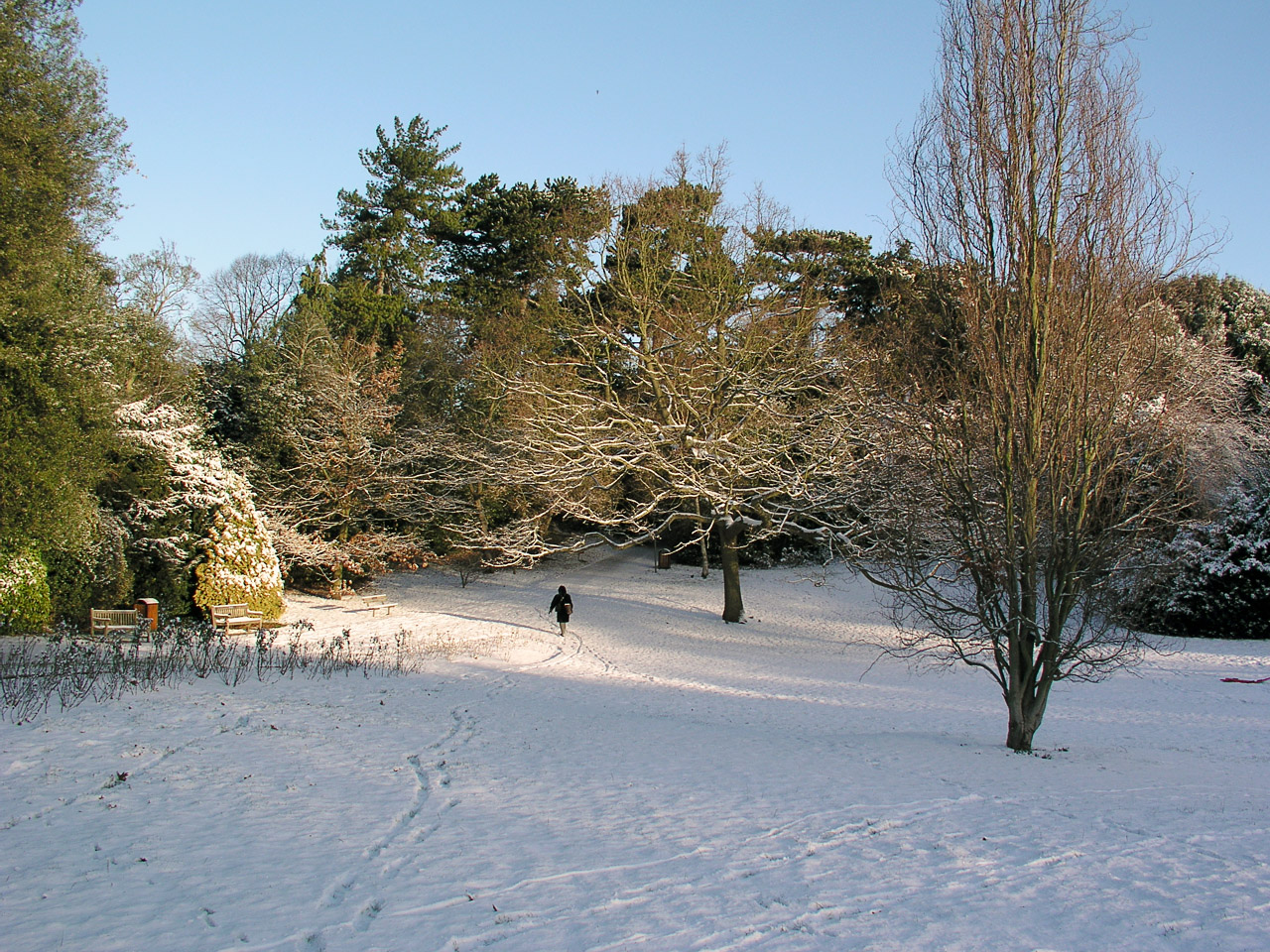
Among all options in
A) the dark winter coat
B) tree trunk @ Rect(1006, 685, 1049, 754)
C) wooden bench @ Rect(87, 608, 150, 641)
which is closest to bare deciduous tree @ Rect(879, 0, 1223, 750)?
tree trunk @ Rect(1006, 685, 1049, 754)

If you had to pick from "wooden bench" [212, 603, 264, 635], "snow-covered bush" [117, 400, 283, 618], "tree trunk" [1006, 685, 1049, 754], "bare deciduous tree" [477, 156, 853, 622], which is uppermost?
"bare deciduous tree" [477, 156, 853, 622]

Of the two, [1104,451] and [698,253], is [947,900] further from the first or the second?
[698,253]

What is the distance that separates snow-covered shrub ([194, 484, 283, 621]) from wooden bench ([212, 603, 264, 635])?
673 millimetres

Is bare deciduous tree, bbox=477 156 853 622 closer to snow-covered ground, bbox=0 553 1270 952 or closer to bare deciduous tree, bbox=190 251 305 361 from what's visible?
snow-covered ground, bbox=0 553 1270 952

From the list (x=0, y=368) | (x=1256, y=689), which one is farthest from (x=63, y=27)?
(x=1256, y=689)

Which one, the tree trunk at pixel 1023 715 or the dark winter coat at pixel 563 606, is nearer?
the tree trunk at pixel 1023 715

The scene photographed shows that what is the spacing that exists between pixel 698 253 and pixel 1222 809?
53.0 feet

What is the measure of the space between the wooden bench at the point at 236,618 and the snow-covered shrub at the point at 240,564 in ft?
2.21

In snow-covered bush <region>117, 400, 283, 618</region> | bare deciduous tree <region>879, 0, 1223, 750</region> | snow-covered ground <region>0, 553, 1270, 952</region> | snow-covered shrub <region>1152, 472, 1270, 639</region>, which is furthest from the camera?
snow-covered shrub <region>1152, 472, 1270, 639</region>

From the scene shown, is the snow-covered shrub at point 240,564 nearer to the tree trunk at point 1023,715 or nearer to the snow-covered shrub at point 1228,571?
the tree trunk at point 1023,715

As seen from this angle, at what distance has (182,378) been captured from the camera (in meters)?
23.0

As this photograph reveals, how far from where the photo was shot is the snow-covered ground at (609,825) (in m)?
4.10

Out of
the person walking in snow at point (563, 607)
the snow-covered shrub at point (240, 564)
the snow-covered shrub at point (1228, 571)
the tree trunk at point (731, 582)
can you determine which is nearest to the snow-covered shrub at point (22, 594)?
the snow-covered shrub at point (240, 564)

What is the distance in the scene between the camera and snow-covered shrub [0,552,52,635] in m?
14.6
